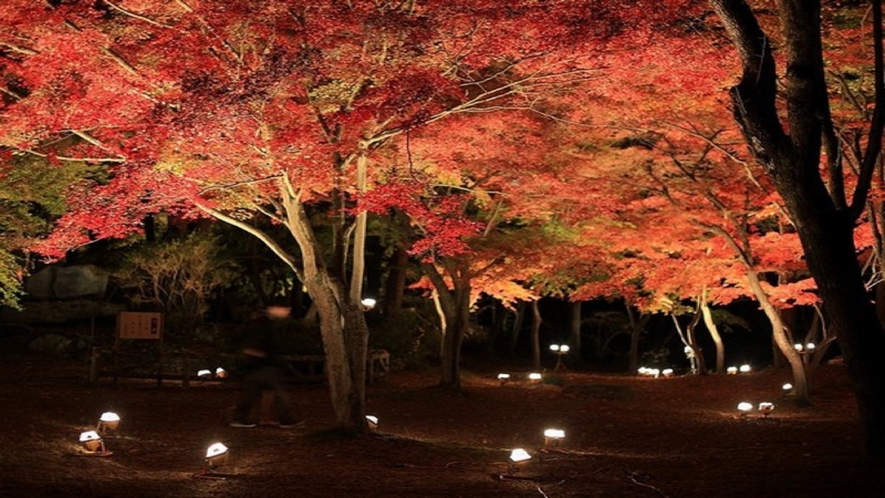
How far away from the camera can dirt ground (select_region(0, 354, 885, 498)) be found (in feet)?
24.0

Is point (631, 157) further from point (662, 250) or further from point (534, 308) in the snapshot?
point (534, 308)

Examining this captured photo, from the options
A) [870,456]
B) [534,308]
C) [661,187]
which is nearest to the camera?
[870,456]

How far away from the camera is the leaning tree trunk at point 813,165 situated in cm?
647

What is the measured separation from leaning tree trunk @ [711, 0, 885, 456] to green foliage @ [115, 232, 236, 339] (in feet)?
55.8

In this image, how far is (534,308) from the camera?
2891cm

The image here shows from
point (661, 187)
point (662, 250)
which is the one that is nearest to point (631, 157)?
point (661, 187)

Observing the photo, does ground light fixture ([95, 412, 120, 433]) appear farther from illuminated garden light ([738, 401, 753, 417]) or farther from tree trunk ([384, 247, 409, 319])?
tree trunk ([384, 247, 409, 319])

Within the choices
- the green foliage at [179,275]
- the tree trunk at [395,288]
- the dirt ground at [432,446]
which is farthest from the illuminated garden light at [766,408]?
the green foliage at [179,275]

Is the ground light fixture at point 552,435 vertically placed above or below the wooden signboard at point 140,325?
below

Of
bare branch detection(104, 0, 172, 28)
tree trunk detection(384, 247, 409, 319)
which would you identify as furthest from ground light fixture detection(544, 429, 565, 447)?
tree trunk detection(384, 247, 409, 319)

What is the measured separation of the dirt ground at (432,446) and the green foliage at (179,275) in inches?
169

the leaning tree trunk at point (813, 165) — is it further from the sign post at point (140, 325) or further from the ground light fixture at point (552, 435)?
the sign post at point (140, 325)

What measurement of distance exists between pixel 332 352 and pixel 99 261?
57.2 ft

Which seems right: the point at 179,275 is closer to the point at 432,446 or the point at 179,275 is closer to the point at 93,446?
the point at 93,446
